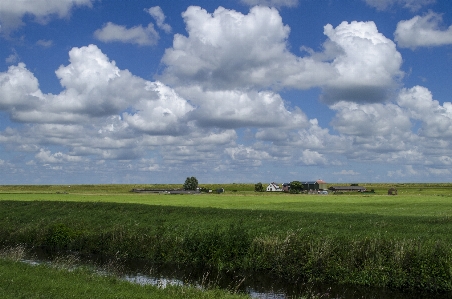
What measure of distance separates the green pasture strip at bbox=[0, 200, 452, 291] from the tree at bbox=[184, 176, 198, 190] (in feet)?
432

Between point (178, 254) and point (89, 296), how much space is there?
1544 centimetres

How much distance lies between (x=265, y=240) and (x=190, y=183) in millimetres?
152164

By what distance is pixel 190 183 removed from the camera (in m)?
179

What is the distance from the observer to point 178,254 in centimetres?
2997

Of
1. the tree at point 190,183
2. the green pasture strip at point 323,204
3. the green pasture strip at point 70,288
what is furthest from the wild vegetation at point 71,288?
the tree at point 190,183

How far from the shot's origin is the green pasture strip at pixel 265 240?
22797mm

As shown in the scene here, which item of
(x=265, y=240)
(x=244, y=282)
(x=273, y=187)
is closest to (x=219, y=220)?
(x=265, y=240)

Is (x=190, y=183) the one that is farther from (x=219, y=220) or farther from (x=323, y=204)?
(x=219, y=220)

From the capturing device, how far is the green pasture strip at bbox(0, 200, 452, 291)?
74.8ft

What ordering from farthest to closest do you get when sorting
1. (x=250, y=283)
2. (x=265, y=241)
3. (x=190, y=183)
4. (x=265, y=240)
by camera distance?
(x=190, y=183), (x=265, y=240), (x=265, y=241), (x=250, y=283)

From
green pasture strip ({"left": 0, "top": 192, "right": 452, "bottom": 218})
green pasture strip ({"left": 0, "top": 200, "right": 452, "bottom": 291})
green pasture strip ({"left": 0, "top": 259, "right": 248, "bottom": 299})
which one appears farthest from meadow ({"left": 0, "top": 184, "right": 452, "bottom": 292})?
green pasture strip ({"left": 0, "top": 192, "right": 452, "bottom": 218})

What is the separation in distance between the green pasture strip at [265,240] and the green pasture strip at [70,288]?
8.98m

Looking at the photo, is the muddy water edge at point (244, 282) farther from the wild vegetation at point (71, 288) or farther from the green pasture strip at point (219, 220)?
the green pasture strip at point (219, 220)

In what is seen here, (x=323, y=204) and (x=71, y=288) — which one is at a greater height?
(x=323, y=204)
